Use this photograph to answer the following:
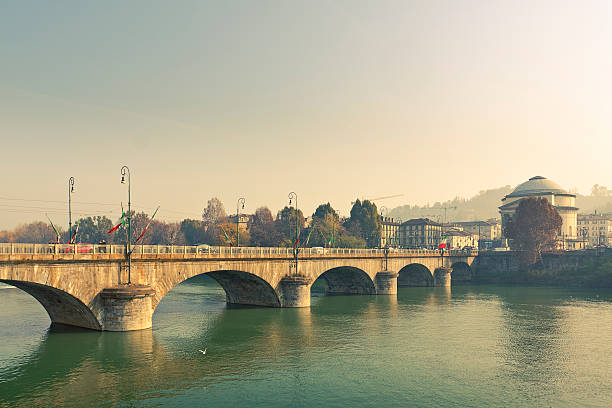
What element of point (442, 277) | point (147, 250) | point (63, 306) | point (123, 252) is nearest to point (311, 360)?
point (123, 252)

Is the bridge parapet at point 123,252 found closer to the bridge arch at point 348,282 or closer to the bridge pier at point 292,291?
the bridge pier at point 292,291

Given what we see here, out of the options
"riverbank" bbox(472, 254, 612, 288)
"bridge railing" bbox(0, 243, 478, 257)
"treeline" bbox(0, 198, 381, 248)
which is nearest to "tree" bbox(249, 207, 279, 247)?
"treeline" bbox(0, 198, 381, 248)

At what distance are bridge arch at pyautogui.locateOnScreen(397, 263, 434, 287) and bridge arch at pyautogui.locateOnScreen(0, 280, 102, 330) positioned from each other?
71.9 m

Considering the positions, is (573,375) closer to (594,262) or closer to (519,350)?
(519,350)

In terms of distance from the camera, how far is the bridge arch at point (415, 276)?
10741 cm

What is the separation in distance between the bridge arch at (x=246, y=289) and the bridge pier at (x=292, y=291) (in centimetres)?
108

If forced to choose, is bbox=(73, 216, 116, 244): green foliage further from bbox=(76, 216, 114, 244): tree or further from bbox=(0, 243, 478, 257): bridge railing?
bbox=(0, 243, 478, 257): bridge railing

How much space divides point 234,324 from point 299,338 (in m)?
10.3

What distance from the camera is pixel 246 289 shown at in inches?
2702

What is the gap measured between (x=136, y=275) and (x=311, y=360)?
18.8 m

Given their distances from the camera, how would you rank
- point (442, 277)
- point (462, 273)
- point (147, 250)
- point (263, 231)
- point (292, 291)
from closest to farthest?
point (147, 250) < point (292, 291) < point (442, 277) < point (462, 273) < point (263, 231)

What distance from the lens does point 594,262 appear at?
11744cm

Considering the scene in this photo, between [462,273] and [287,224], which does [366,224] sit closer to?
[287,224]

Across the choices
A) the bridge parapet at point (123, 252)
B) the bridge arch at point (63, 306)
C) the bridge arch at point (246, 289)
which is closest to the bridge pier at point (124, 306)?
the bridge arch at point (63, 306)
